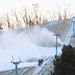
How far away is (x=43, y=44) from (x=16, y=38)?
204 inches

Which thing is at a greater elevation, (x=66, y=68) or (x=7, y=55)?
(x=66, y=68)

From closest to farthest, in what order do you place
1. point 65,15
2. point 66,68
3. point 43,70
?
point 66,68 → point 43,70 → point 65,15

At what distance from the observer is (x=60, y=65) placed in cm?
1438

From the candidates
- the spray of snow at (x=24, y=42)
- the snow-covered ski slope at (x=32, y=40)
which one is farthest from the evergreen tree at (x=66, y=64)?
the spray of snow at (x=24, y=42)

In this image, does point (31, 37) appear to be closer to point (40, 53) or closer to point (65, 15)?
point (40, 53)

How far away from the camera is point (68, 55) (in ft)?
47.7

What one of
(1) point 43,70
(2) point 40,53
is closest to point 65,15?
(2) point 40,53

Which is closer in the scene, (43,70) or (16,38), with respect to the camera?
(43,70)

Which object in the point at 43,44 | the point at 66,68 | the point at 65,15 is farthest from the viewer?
the point at 65,15

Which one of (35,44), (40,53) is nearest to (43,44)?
(35,44)

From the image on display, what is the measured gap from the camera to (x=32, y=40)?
4094 centimetres

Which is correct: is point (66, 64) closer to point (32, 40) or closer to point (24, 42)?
point (24, 42)

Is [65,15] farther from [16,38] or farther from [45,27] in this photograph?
[16,38]

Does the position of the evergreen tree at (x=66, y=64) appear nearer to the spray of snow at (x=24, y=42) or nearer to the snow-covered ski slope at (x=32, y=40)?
the snow-covered ski slope at (x=32, y=40)
